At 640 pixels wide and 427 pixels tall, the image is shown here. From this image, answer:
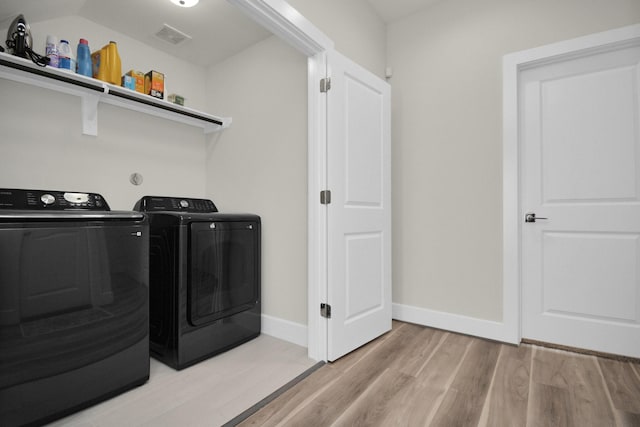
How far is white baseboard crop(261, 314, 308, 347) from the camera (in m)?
2.32

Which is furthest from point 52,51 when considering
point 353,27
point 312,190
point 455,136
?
point 455,136

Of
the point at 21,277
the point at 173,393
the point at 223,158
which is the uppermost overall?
the point at 223,158

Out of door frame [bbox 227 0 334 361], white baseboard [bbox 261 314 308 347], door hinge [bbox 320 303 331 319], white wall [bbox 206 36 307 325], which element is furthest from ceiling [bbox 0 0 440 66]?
white baseboard [bbox 261 314 308 347]

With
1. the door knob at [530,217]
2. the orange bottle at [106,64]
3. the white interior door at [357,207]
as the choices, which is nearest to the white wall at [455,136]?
the door knob at [530,217]

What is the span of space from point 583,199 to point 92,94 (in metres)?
3.42

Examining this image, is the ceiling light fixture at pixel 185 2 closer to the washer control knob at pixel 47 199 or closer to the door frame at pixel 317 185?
the door frame at pixel 317 185

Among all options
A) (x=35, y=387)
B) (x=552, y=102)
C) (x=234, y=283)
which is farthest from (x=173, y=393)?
(x=552, y=102)

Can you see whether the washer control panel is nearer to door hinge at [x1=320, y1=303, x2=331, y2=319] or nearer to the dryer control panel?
the dryer control panel

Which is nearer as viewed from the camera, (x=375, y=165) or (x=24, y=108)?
(x=24, y=108)

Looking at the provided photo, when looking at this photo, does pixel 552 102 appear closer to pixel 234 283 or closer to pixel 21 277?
pixel 234 283

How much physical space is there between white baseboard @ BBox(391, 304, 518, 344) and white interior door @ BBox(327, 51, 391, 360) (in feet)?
0.98

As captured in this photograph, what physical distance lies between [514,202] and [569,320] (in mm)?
858

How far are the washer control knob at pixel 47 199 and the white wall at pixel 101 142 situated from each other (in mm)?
420

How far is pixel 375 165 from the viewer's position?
241cm
